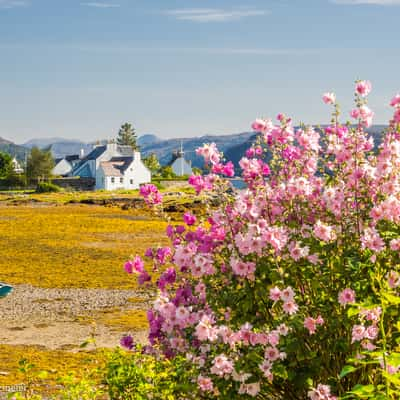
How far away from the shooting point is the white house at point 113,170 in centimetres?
10125

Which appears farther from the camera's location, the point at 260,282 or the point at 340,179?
the point at 340,179

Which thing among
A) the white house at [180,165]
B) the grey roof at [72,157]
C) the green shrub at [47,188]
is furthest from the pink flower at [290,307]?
the grey roof at [72,157]

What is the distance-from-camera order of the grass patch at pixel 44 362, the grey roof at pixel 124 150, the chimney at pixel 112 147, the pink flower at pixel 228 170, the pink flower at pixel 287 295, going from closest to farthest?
the pink flower at pixel 287 295 < the pink flower at pixel 228 170 < the grass patch at pixel 44 362 < the chimney at pixel 112 147 < the grey roof at pixel 124 150

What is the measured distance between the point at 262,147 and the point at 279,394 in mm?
2063

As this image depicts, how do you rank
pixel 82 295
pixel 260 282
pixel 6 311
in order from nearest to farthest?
pixel 260 282 → pixel 6 311 → pixel 82 295

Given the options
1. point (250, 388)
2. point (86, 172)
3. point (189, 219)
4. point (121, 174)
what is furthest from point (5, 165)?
point (250, 388)

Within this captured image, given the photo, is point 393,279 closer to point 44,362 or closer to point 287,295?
point 287,295

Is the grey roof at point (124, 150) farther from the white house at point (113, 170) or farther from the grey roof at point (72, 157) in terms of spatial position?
the grey roof at point (72, 157)

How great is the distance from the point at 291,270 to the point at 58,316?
10.7 m

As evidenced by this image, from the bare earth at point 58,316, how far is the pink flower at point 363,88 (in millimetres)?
6553

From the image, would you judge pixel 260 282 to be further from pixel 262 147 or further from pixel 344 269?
pixel 262 147

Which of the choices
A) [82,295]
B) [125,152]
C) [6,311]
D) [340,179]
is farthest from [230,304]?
[125,152]

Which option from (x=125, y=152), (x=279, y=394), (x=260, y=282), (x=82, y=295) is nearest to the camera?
(x=260, y=282)

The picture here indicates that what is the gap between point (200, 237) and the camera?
5.70m
